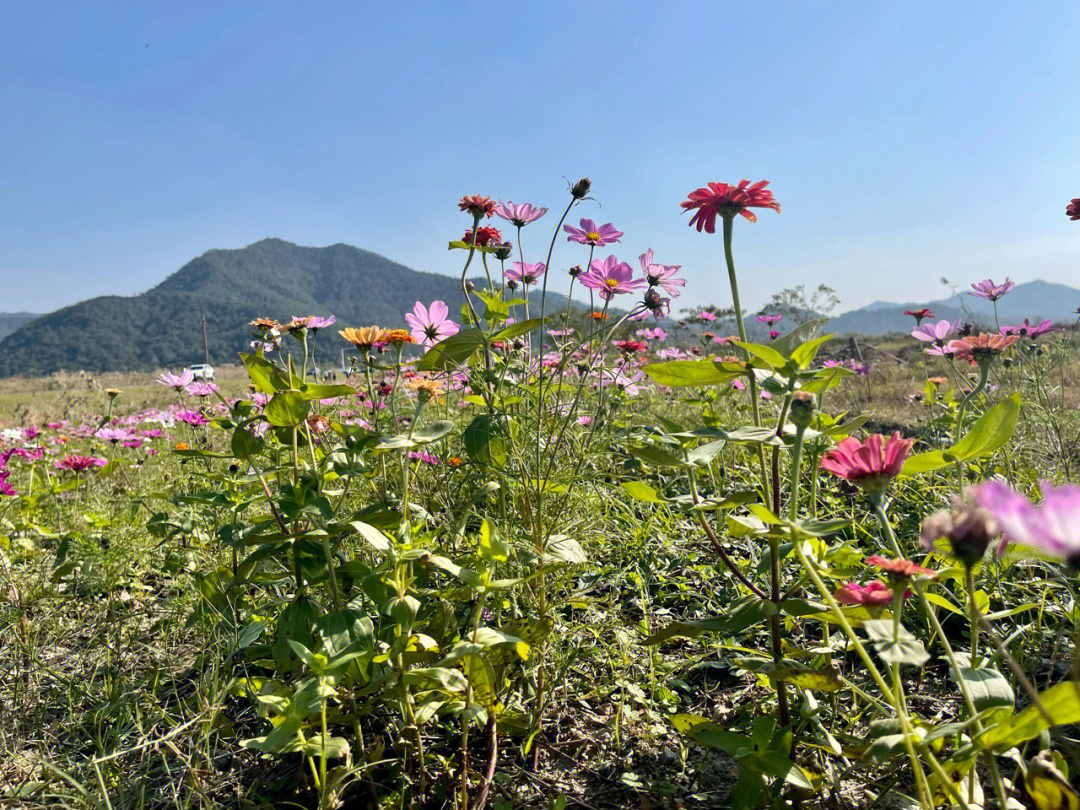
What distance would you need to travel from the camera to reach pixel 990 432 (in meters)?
0.81

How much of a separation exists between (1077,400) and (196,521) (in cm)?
539

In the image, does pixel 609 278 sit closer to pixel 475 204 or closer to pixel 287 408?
pixel 475 204

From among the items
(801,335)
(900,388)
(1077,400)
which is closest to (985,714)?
(801,335)

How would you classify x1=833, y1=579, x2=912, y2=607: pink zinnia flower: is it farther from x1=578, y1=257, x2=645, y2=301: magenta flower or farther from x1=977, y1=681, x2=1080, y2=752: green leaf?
x1=578, y1=257, x2=645, y2=301: magenta flower

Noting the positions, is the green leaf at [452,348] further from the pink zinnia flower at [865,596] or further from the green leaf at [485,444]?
the pink zinnia flower at [865,596]

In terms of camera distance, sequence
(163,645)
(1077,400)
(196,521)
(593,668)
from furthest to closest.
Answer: (1077,400) → (196,521) → (163,645) → (593,668)

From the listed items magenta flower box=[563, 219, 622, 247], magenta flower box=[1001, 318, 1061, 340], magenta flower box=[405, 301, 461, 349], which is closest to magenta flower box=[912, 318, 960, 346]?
magenta flower box=[1001, 318, 1061, 340]

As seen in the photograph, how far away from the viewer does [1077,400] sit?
14.2 feet

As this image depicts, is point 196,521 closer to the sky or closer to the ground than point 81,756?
closer to the sky

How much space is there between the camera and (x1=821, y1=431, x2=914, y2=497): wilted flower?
0.76 metres

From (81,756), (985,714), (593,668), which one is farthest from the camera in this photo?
(593,668)

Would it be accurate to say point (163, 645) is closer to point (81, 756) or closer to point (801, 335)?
point (81, 756)

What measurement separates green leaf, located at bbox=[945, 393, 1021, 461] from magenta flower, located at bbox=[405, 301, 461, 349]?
1.08 meters

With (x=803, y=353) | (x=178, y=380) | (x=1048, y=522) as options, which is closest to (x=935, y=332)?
(x=803, y=353)
